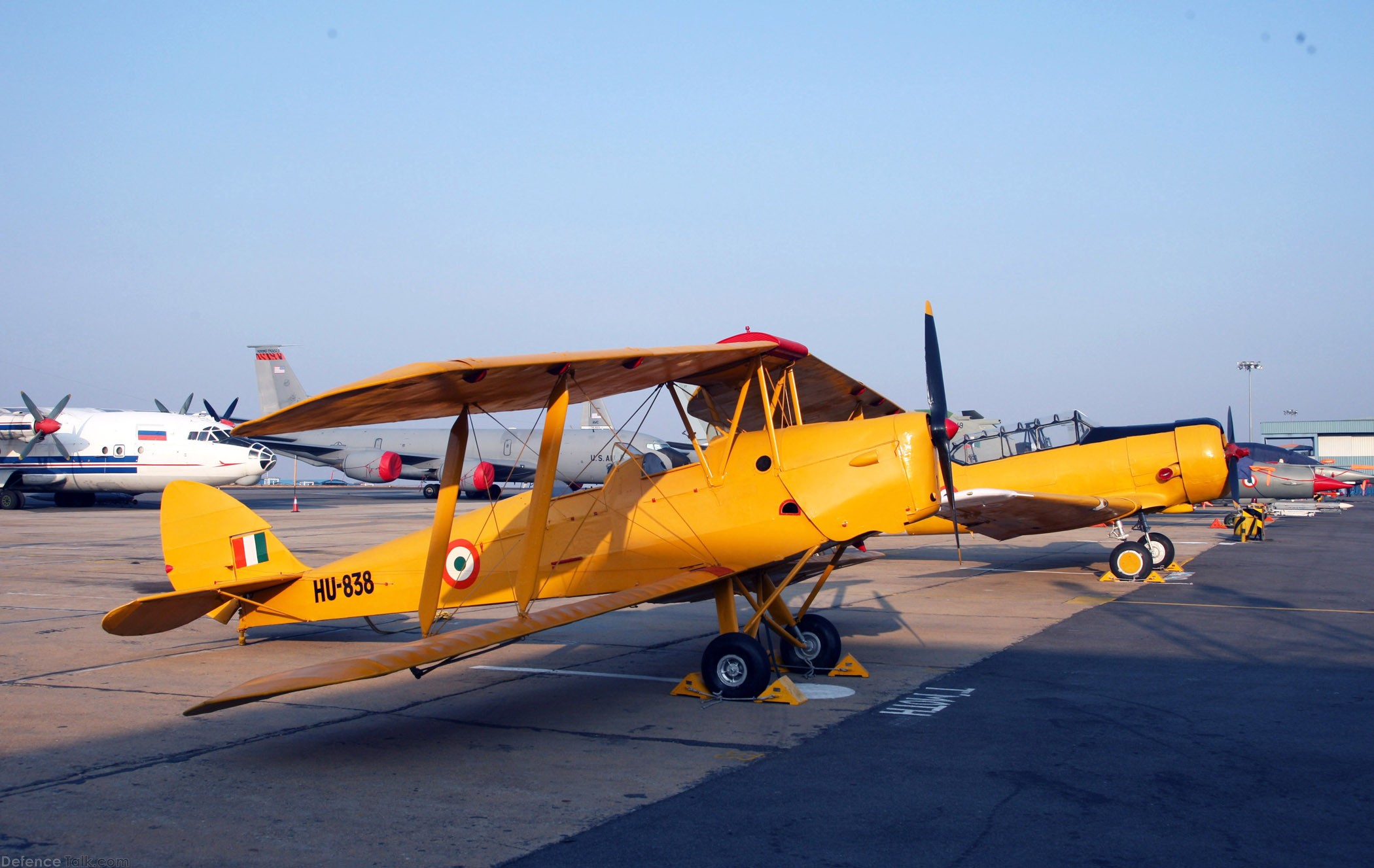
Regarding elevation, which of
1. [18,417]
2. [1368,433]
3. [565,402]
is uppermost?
[18,417]

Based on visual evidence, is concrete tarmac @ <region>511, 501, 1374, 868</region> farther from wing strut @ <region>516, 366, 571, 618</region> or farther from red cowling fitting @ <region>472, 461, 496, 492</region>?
red cowling fitting @ <region>472, 461, 496, 492</region>

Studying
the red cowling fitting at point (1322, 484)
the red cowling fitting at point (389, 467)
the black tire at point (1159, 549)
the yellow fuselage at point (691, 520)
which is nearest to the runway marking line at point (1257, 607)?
the black tire at point (1159, 549)

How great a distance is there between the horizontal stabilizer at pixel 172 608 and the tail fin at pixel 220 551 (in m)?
0.01

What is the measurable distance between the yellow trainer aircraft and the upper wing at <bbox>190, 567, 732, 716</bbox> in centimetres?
904

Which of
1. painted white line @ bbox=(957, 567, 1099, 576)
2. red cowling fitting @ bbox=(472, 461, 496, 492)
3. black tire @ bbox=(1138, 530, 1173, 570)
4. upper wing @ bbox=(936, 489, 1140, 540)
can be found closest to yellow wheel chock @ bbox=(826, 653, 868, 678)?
upper wing @ bbox=(936, 489, 1140, 540)

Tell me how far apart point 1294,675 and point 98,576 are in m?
18.0

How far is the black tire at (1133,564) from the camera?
16.3 m

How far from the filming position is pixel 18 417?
39.2m

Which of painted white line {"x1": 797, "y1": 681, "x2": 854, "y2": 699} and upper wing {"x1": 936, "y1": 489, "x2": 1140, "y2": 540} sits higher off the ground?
upper wing {"x1": 936, "y1": 489, "x2": 1140, "y2": 540}

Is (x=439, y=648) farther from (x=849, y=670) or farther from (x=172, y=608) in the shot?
(x=849, y=670)

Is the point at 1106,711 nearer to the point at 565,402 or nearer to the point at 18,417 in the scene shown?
the point at 565,402

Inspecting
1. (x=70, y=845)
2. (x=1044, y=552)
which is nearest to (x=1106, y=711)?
(x=70, y=845)

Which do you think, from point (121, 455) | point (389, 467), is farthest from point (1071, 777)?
point (389, 467)

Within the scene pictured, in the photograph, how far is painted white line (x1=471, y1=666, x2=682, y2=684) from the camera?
Answer: 28.6 ft
